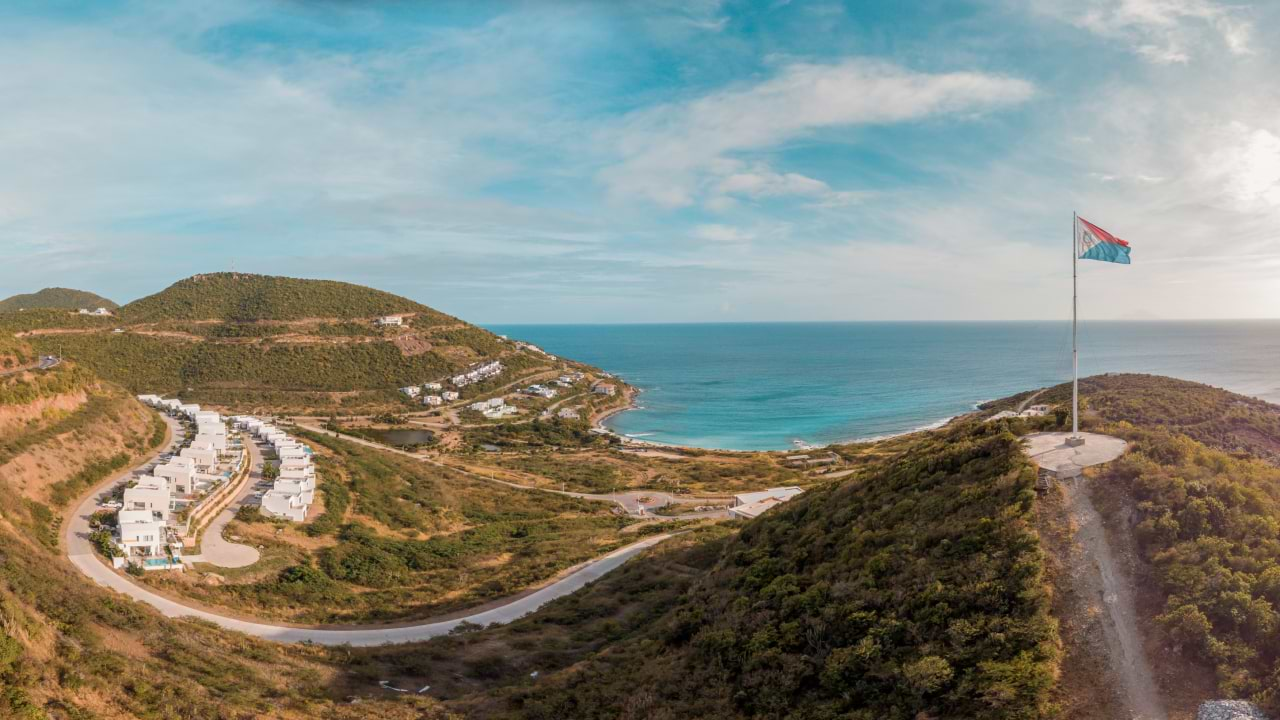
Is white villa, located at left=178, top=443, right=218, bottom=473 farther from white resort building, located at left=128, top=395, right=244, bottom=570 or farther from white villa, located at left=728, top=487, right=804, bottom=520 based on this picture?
white villa, located at left=728, top=487, right=804, bottom=520

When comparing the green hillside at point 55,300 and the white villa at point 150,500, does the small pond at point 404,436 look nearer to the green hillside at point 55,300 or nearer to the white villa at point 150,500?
the white villa at point 150,500

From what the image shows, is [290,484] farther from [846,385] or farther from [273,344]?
[846,385]

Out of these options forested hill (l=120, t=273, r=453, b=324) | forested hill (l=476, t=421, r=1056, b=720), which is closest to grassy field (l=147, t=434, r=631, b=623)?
forested hill (l=476, t=421, r=1056, b=720)

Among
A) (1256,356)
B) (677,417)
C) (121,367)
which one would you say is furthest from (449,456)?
(1256,356)

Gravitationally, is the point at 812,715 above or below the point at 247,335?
below

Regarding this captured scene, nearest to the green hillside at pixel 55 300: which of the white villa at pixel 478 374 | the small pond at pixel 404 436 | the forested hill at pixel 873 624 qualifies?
the white villa at pixel 478 374

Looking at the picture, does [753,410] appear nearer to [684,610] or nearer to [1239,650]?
[684,610]
